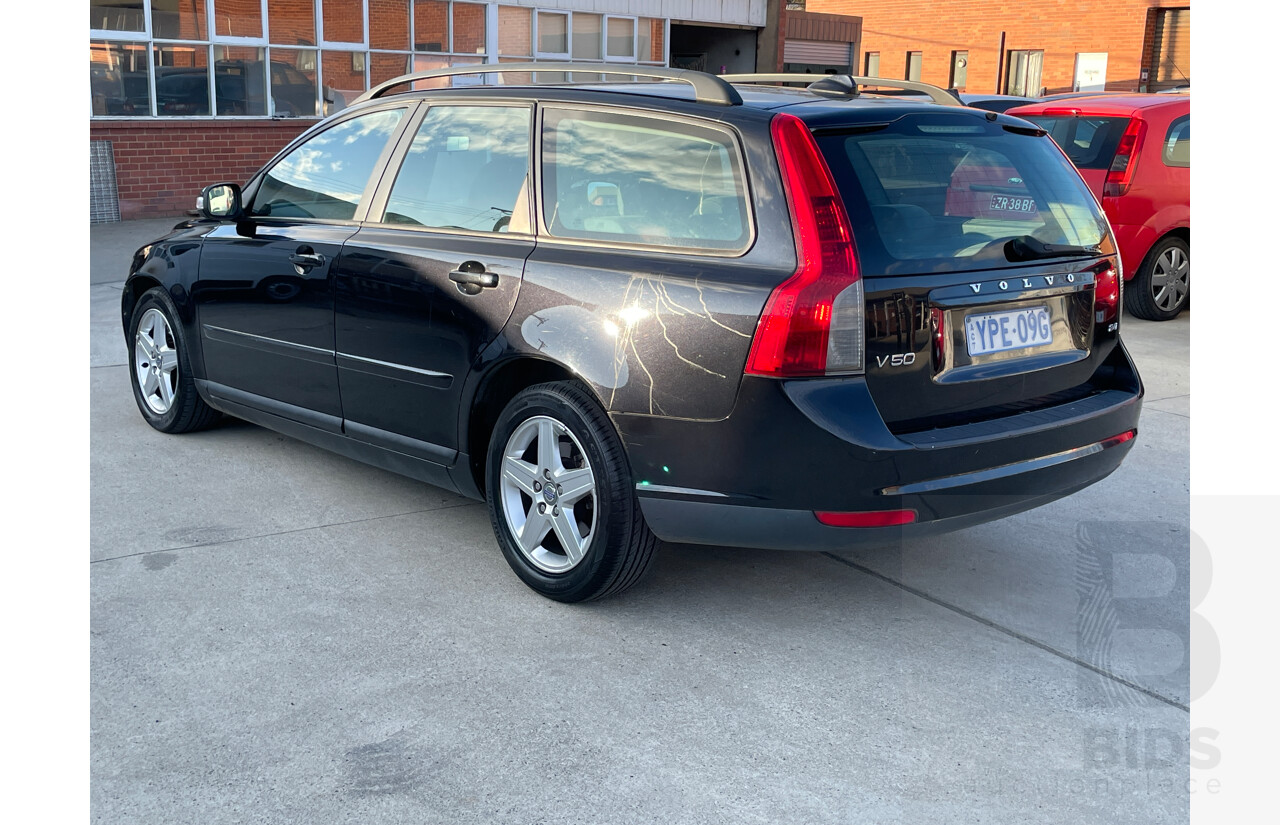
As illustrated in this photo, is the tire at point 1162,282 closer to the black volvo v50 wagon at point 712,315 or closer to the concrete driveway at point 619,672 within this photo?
the concrete driveway at point 619,672

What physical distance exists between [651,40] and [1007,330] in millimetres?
18836

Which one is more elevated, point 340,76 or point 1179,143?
point 340,76

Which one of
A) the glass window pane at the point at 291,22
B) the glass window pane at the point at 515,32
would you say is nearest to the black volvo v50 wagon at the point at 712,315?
the glass window pane at the point at 291,22

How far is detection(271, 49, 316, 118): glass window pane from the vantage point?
53.9 feet

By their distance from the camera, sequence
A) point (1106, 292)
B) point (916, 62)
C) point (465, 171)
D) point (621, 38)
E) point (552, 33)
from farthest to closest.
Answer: point (916, 62), point (621, 38), point (552, 33), point (465, 171), point (1106, 292)

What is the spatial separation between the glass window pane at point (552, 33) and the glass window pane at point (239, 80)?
16.6ft

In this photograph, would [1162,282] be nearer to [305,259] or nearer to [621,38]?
[305,259]

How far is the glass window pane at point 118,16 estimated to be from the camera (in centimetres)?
1448

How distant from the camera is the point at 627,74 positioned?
439 cm

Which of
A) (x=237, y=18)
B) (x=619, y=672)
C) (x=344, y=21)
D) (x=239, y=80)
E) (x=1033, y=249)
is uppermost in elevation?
(x=344, y=21)

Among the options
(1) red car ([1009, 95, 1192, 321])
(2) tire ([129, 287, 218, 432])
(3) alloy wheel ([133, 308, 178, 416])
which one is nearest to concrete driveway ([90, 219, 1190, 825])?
(2) tire ([129, 287, 218, 432])

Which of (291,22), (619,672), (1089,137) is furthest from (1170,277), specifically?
(291,22)
